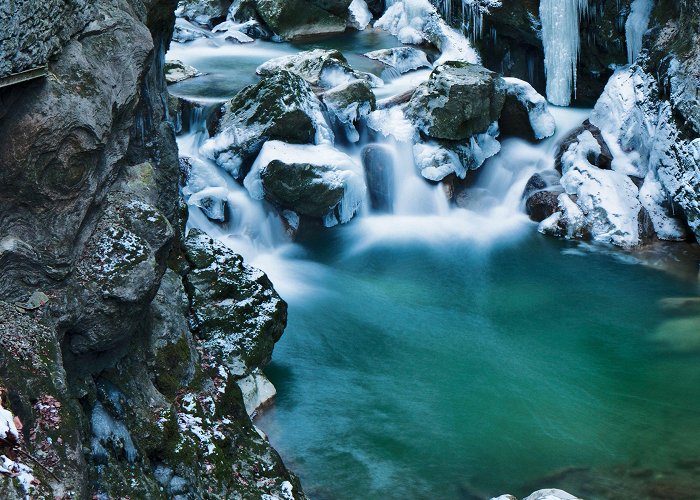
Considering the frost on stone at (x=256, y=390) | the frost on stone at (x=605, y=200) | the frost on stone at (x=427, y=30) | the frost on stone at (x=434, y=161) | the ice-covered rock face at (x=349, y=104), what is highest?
the frost on stone at (x=427, y=30)

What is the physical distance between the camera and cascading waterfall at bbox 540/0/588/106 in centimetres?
1509

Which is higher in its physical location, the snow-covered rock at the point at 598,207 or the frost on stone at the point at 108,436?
the frost on stone at the point at 108,436

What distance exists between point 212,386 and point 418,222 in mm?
6961

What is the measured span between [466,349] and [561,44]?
7.90 metres

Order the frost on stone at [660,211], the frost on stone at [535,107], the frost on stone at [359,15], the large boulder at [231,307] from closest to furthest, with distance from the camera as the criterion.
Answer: the large boulder at [231,307] → the frost on stone at [660,211] → the frost on stone at [535,107] → the frost on stone at [359,15]

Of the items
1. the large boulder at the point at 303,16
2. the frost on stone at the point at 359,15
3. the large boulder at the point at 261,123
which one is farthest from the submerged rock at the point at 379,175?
the frost on stone at the point at 359,15

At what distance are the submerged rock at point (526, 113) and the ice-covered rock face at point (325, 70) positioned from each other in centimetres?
262

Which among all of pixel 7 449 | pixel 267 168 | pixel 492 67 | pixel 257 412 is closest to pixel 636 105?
pixel 492 67

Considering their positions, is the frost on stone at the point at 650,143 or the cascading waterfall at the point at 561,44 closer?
the frost on stone at the point at 650,143

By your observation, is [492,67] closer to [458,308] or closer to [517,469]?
[458,308]

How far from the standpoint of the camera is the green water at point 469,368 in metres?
7.74

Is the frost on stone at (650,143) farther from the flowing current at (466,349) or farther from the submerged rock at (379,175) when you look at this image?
the submerged rock at (379,175)

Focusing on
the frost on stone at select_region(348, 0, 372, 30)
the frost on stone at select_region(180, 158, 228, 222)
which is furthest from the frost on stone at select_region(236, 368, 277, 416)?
the frost on stone at select_region(348, 0, 372, 30)

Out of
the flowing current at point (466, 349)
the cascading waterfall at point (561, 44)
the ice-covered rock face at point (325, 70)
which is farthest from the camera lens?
the cascading waterfall at point (561, 44)
